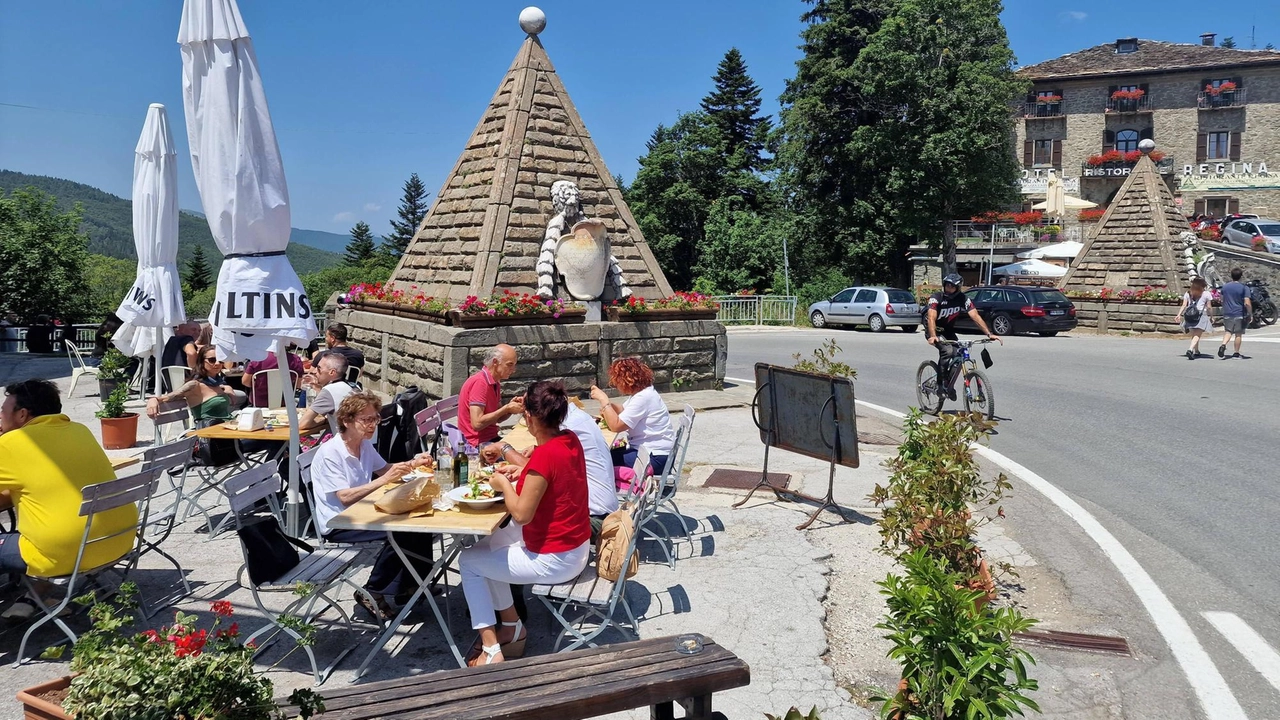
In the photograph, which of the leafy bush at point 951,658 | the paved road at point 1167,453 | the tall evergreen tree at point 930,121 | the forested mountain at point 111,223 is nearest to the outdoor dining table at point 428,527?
the leafy bush at point 951,658

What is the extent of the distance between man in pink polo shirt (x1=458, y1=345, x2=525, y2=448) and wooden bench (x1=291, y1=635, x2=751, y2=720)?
4.06 meters

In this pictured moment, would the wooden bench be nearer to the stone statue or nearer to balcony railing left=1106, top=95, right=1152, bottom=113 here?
the stone statue

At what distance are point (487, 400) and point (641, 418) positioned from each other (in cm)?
144

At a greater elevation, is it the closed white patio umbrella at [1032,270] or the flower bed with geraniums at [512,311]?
the closed white patio umbrella at [1032,270]

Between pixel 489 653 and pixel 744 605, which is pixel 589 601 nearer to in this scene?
pixel 489 653

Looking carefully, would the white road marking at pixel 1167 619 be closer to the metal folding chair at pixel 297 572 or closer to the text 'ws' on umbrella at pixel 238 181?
the metal folding chair at pixel 297 572

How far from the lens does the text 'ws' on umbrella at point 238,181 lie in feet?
19.2

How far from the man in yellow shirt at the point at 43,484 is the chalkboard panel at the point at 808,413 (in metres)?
4.83

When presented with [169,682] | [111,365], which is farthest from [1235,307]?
[169,682]

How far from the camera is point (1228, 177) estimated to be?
4912 centimetres

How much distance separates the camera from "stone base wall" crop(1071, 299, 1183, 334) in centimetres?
2384

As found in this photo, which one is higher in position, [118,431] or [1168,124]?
[1168,124]

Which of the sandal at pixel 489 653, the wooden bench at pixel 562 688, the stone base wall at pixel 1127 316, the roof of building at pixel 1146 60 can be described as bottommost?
the sandal at pixel 489 653

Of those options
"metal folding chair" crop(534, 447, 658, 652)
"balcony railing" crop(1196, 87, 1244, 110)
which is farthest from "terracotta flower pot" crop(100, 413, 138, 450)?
"balcony railing" crop(1196, 87, 1244, 110)
